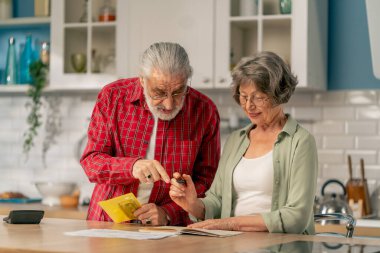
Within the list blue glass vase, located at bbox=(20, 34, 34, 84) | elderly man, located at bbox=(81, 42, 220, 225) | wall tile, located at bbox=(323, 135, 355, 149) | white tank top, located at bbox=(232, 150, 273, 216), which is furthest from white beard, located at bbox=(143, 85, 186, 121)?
blue glass vase, located at bbox=(20, 34, 34, 84)

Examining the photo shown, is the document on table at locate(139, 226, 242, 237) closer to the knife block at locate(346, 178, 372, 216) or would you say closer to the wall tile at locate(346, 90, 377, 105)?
the knife block at locate(346, 178, 372, 216)

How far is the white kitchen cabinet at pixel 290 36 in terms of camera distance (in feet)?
16.0

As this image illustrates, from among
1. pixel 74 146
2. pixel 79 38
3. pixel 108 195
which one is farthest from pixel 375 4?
pixel 74 146

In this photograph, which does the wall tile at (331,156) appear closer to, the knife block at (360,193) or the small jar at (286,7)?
the knife block at (360,193)

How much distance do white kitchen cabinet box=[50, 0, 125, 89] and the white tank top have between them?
2309mm

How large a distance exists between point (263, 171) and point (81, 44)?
2704mm

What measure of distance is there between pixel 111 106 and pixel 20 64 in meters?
2.53

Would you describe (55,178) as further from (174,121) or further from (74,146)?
(174,121)

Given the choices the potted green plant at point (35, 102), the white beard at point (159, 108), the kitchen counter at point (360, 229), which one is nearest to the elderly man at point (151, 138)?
the white beard at point (159, 108)

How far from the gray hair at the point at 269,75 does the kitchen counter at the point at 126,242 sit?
556 mm

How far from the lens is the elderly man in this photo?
335 centimetres

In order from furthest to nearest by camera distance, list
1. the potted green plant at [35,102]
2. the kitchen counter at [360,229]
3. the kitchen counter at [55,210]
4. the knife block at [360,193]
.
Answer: the potted green plant at [35,102], the kitchen counter at [55,210], the knife block at [360,193], the kitchen counter at [360,229]

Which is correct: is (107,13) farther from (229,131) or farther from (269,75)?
(269,75)

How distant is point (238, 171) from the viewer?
3.20m
